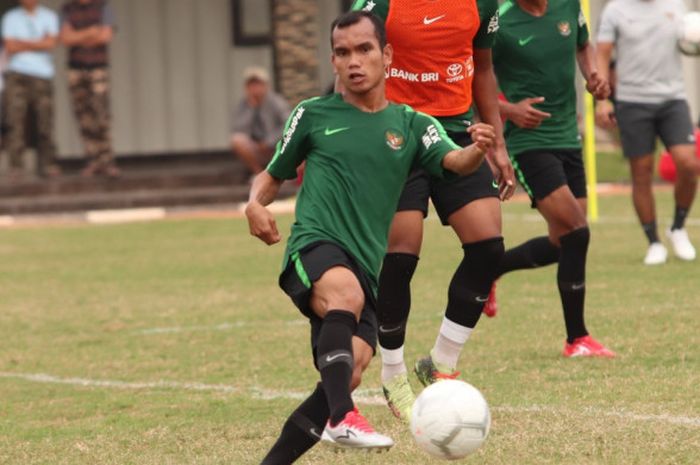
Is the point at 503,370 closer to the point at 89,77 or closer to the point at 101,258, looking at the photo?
the point at 101,258

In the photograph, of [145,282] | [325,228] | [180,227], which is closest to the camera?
[325,228]

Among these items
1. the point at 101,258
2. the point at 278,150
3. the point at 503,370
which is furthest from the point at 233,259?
the point at 278,150

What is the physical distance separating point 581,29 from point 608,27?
438 centimetres

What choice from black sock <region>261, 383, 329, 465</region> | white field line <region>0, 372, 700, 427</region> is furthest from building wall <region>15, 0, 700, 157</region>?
black sock <region>261, 383, 329, 465</region>

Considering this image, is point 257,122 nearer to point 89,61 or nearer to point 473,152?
point 89,61

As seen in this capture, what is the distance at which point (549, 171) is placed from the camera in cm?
945

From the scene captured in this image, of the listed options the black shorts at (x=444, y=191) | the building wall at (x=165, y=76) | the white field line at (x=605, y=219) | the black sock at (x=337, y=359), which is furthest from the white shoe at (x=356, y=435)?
the building wall at (x=165, y=76)

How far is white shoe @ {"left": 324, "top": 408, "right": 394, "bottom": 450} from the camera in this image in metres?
5.99

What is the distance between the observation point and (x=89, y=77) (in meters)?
23.6

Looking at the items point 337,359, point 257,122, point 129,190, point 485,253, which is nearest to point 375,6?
point 485,253

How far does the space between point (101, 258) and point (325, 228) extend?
11157 mm

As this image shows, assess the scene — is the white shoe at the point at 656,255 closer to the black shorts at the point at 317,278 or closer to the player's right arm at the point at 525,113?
the player's right arm at the point at 525,113

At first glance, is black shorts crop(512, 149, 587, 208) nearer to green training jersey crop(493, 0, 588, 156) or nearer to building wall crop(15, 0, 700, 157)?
green training jersey crop(493, 0, 588, 156)

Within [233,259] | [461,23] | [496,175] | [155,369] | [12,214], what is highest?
[461,23]
